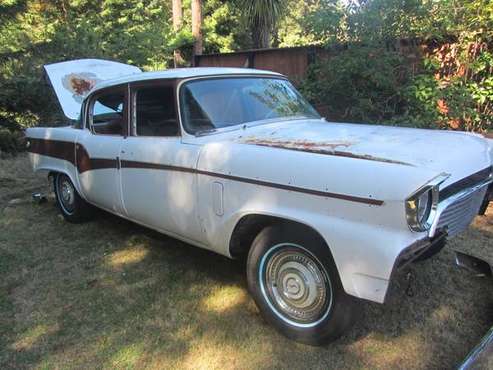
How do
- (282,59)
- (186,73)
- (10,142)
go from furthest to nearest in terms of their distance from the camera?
(10,142), (282,59), (186,73)

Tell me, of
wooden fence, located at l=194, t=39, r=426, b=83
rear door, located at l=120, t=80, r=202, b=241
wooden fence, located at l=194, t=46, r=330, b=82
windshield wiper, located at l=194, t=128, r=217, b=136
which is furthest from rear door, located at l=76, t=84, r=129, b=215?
wooden fence, located at l=194, t=46, r=330, b=82

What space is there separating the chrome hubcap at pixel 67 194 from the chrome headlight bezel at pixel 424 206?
4169mm

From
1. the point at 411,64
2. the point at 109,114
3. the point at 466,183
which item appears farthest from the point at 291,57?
→ the point at 466,183

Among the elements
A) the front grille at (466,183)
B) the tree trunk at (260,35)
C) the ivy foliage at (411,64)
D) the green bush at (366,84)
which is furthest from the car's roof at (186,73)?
the tree trunk at (260,35)

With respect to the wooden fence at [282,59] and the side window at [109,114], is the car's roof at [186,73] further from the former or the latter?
the wooden fence at [282,59]

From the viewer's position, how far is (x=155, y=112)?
386cm

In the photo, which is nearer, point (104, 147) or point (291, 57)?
point (104, 147)

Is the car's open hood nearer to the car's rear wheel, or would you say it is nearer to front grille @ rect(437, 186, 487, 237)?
the car's rear wheel

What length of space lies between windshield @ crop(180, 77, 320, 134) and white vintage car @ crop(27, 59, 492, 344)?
1 cm

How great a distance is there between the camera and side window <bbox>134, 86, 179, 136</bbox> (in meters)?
3.70

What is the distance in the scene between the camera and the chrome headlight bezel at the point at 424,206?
2328mm

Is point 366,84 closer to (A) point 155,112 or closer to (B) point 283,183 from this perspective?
(A) point 155,112

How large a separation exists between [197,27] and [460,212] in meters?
16.7

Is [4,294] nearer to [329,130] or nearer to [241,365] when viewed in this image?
[241,365]
